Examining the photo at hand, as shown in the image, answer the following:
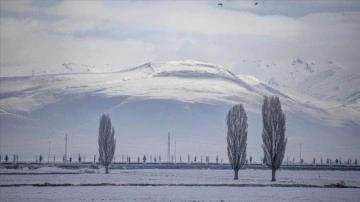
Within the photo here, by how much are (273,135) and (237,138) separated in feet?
29.6

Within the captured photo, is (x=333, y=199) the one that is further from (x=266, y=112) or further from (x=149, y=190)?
(x=266, y=112)

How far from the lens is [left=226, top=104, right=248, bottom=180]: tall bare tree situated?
128 meters

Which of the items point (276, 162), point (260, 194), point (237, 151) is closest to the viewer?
point (260, 194)

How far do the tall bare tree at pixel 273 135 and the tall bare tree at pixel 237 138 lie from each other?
6.34 meters

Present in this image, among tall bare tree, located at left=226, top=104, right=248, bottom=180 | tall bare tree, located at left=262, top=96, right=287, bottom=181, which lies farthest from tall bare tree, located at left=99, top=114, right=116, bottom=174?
tall bare tree, located at left=262, top=96, right=287, bottom=181

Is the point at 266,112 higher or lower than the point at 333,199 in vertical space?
higher

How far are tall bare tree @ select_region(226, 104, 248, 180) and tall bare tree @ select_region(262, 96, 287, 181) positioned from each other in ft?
20.8

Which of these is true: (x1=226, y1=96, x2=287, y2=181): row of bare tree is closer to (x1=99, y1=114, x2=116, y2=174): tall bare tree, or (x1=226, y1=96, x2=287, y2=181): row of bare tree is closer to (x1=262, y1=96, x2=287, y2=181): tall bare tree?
(x1=262, y1=96, x2=287, y2=181): tall bare tree

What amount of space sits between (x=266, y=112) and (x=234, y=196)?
4870cm

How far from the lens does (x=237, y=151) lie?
128750 millimetres

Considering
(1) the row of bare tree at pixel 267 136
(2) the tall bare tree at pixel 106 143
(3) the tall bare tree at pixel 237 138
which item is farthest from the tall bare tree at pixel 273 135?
(2) the tall bare tree at pixel 106 143

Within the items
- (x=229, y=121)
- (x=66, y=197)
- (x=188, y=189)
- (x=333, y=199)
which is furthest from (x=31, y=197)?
(x=229, y=121)

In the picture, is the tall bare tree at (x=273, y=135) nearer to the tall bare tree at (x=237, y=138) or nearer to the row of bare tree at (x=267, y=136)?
the row of bare tree at (x=267, y=136)

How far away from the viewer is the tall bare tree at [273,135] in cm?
12119
